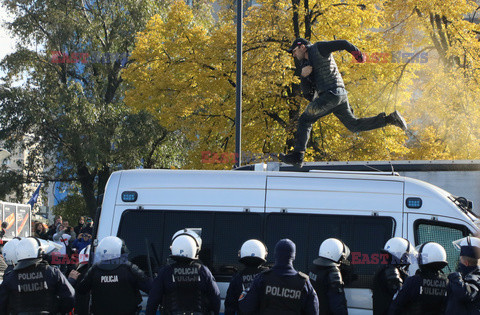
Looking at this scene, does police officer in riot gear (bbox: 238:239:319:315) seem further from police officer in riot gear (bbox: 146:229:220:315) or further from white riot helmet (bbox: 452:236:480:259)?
white riot helmet (bbox: 452:236:480:259)

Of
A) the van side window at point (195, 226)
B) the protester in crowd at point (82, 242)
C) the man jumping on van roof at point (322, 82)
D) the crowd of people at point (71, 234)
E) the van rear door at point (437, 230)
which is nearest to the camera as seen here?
the van rear door at point (437, 230)

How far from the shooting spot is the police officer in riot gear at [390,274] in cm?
756

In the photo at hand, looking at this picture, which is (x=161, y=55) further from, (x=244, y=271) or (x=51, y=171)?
(x=244, y=271)

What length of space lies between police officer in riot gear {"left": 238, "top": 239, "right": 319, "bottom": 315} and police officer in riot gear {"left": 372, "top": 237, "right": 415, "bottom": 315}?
1.63 metres

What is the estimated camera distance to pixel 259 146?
21406 millimetres

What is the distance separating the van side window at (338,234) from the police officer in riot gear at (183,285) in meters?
1.22

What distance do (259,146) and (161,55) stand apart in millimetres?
5564

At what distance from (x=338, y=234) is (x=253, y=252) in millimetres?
1178

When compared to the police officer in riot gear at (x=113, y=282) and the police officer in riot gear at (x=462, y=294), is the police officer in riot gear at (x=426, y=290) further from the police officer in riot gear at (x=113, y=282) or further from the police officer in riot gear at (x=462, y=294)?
the police officer in riot gear at (x=113, y=282)

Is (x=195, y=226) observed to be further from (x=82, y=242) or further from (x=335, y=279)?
(x=82, y=242)

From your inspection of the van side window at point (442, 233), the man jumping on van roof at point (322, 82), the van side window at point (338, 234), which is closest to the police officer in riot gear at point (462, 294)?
the van side window at point (442, 233)

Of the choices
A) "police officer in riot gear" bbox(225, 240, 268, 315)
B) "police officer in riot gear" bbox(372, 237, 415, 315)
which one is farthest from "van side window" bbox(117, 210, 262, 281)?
"police officer in riot gear" bbox(372, 237, 415, 315)

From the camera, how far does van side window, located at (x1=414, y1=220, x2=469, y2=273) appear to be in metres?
8.11

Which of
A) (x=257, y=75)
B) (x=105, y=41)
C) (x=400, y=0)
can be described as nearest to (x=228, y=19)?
(x=257, y=75)
